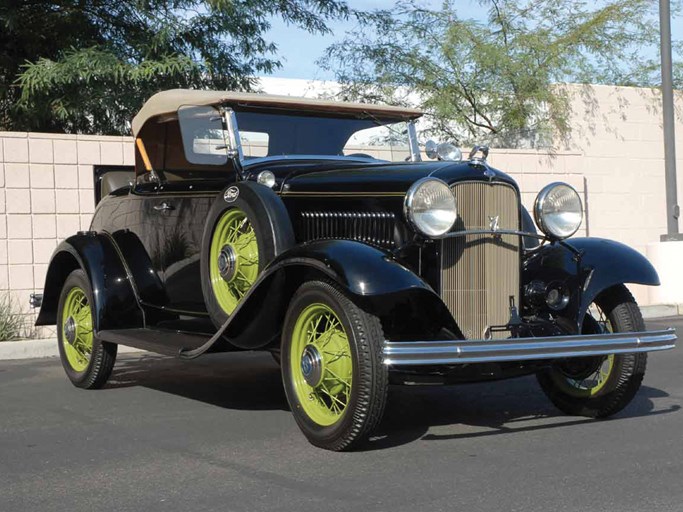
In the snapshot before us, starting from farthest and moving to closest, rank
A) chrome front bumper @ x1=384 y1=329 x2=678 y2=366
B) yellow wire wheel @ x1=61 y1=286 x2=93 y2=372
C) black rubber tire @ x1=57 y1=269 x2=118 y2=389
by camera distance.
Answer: yellow wire wheel @ x1=61 y1=286 x2=93 y2=372 < black rubber tire @ x1=57 y1=269 x2=118 y2=389 < chrome front bumper @ x1=384 y1=329 x2=678 y2=366

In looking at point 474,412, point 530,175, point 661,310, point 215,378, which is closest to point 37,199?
point 215,378

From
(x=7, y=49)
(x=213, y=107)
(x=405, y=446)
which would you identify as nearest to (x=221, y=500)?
(x=405, y=446)

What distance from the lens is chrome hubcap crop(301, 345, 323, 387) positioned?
4.91 meters

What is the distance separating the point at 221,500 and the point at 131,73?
8.08 meters

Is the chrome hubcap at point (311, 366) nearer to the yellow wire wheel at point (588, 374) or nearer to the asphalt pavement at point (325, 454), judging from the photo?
the asphalt pavement at point (325, 454)

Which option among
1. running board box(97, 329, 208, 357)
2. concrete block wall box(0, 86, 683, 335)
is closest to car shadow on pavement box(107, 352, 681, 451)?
running board box(97, 329, 208, 357)

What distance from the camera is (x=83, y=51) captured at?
11.2 metres

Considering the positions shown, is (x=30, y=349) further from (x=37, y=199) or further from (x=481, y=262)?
(x=481, y=262)

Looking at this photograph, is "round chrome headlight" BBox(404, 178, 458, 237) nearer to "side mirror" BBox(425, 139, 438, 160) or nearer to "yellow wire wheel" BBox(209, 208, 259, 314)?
"yellow wire wheel" BBox(209, 208, 259, 314)

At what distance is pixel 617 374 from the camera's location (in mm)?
5559

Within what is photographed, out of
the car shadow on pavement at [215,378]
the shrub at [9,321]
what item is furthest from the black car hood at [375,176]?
the shrub at [9,321]

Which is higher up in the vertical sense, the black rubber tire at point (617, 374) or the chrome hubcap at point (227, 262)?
the chrome hubcap at point (227, 262)

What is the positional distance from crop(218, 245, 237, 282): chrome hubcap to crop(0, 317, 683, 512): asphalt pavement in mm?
826

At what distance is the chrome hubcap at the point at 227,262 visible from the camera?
5684 mm
